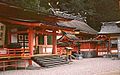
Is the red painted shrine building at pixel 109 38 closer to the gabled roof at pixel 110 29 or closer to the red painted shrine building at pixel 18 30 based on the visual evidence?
the gabled roof at pixel 110 29

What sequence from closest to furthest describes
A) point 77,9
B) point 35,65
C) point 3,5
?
point 3,5, point 35,65, point 77,9

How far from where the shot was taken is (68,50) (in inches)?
961

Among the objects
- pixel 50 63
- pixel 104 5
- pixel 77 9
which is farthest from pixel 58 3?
pixel 50 63

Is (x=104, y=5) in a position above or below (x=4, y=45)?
above

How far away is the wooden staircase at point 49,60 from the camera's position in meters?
18.7

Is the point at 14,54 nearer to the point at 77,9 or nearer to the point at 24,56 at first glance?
the point at 24,56

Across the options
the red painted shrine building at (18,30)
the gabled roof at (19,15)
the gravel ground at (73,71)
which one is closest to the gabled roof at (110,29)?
the gabled roof at (19,15)

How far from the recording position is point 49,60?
65.8 feet

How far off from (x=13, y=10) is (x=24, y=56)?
3.34m

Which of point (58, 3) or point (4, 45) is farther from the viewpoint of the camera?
point (58, 3)

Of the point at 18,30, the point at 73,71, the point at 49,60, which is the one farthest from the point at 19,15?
the point at 73,71

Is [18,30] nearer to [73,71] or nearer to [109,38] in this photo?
[73,71]

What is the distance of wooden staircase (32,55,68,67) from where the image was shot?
1872 centimetres

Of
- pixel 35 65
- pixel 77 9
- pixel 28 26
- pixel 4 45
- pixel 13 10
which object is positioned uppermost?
pixel 77 9
